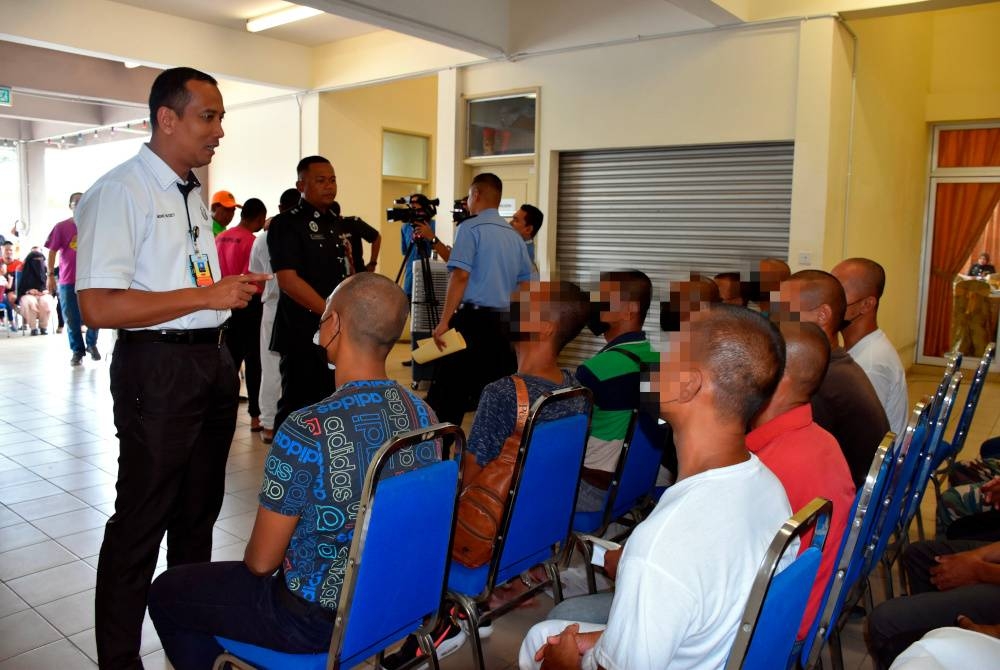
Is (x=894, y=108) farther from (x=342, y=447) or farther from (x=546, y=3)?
(x=342, y=447)

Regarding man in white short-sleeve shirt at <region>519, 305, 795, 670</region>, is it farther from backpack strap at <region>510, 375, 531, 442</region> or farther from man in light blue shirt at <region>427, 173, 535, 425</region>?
man in light blue shirt at <region>427, 173, 535, 425</region>

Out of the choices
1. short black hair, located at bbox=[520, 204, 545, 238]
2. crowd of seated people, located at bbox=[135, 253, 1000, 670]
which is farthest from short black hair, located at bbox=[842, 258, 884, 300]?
short black hair, located at bbox=[520, 204, 545, 238]

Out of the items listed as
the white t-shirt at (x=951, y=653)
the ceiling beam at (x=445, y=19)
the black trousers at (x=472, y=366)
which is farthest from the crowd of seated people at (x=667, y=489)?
the ceiling beam at (x=445, y=19)

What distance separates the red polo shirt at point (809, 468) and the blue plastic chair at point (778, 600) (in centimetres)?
39

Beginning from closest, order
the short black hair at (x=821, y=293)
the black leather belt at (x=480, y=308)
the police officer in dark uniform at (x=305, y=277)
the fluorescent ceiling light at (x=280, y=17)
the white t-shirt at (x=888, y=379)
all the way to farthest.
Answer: the short black hair at (x=821, y=293)
the white t-shirt at (x=888, y=379)
the police officer in dark uniform at (x=305, y=277)
the black leather belt at (x=480, y=308)
the fluorescent ceiling light at (x=280, y=17)

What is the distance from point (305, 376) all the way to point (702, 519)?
297 centimetres

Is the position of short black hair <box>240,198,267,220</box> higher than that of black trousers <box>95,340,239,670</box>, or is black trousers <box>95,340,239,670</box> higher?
short black hair <box>240,198,267,220</box>

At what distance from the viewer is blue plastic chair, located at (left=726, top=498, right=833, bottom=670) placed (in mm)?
1079

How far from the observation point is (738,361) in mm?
1270

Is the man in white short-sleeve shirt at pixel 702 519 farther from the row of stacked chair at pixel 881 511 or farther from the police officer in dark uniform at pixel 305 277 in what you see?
the police officer in dark uniform at pixel 305 277

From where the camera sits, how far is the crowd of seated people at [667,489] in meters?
1.15

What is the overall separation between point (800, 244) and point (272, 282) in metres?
3.89

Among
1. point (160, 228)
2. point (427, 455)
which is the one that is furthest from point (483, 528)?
point (160, 228)

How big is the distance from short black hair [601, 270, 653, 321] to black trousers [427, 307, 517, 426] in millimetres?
1079
